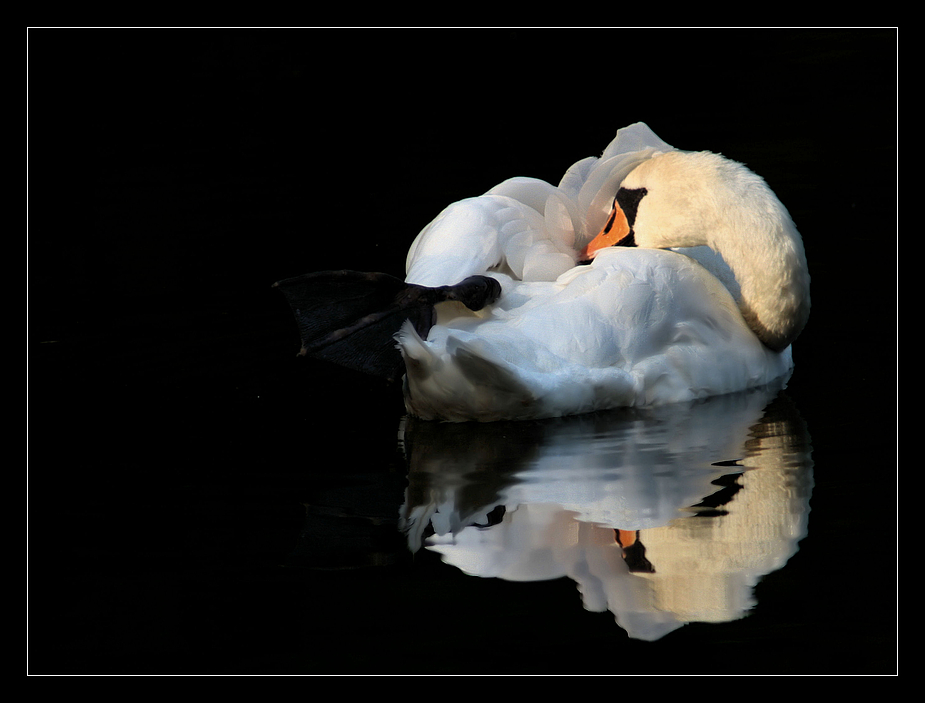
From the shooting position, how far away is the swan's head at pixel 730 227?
5.52 m

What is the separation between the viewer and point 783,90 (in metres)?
13.4

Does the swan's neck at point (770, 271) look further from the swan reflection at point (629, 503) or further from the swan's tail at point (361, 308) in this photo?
the swan's tail at point (361, 308)

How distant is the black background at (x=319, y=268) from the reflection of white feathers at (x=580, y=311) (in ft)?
1.35

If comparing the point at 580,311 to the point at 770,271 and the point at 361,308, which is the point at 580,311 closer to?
the point at 361,308

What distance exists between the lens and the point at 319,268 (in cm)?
840

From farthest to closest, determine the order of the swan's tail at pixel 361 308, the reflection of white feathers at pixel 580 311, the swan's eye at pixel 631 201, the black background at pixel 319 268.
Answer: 1. the swan's eye at pixel 631 201
2. the swan's tail at pixel 361 308
3. the reflection of white feathers at pixel 580 311
4. the black background at pixel 319 268

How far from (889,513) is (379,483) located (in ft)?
5.59

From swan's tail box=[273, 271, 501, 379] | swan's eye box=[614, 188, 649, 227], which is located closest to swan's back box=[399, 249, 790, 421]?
swan's tail box=[273, 271, 501, 379]

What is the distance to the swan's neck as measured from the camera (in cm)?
550

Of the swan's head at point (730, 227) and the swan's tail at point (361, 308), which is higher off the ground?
the swan's head at point (730, 227)

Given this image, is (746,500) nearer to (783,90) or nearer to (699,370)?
(699,370)

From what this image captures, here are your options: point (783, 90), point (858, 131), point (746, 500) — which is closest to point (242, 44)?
point (783, 90)

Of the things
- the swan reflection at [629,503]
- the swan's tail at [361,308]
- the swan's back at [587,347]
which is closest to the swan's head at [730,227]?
the swan's back at [587,347]

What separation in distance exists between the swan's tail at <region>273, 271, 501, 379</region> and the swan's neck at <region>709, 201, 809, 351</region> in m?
1.22
